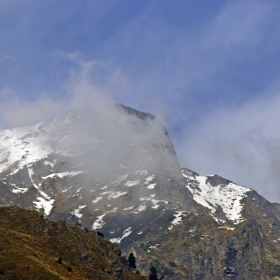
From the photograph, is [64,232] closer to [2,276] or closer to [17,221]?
[17,221]

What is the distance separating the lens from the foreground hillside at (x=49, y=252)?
94.0 metres

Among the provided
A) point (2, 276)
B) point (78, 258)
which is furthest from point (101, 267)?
point (2, 276)

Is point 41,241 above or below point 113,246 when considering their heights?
below

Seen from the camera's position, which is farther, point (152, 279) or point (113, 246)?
point (152, 279)

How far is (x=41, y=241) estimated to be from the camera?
117562 millimetres

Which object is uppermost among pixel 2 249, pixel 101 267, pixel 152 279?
pixel 152 279

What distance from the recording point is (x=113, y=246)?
456 ft

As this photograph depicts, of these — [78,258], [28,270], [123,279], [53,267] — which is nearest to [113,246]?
[123,279]

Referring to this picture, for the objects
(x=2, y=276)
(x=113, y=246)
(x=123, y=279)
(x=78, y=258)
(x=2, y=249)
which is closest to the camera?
(x=2, y=276)

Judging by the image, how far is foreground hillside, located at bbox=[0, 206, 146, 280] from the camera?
94.0 meters

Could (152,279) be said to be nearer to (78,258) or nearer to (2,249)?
(78,258)

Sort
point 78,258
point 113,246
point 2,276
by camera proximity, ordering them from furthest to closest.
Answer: point 113,246 < point 78,258 < point 2,276

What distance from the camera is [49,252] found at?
370 feet

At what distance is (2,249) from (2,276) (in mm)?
11513
